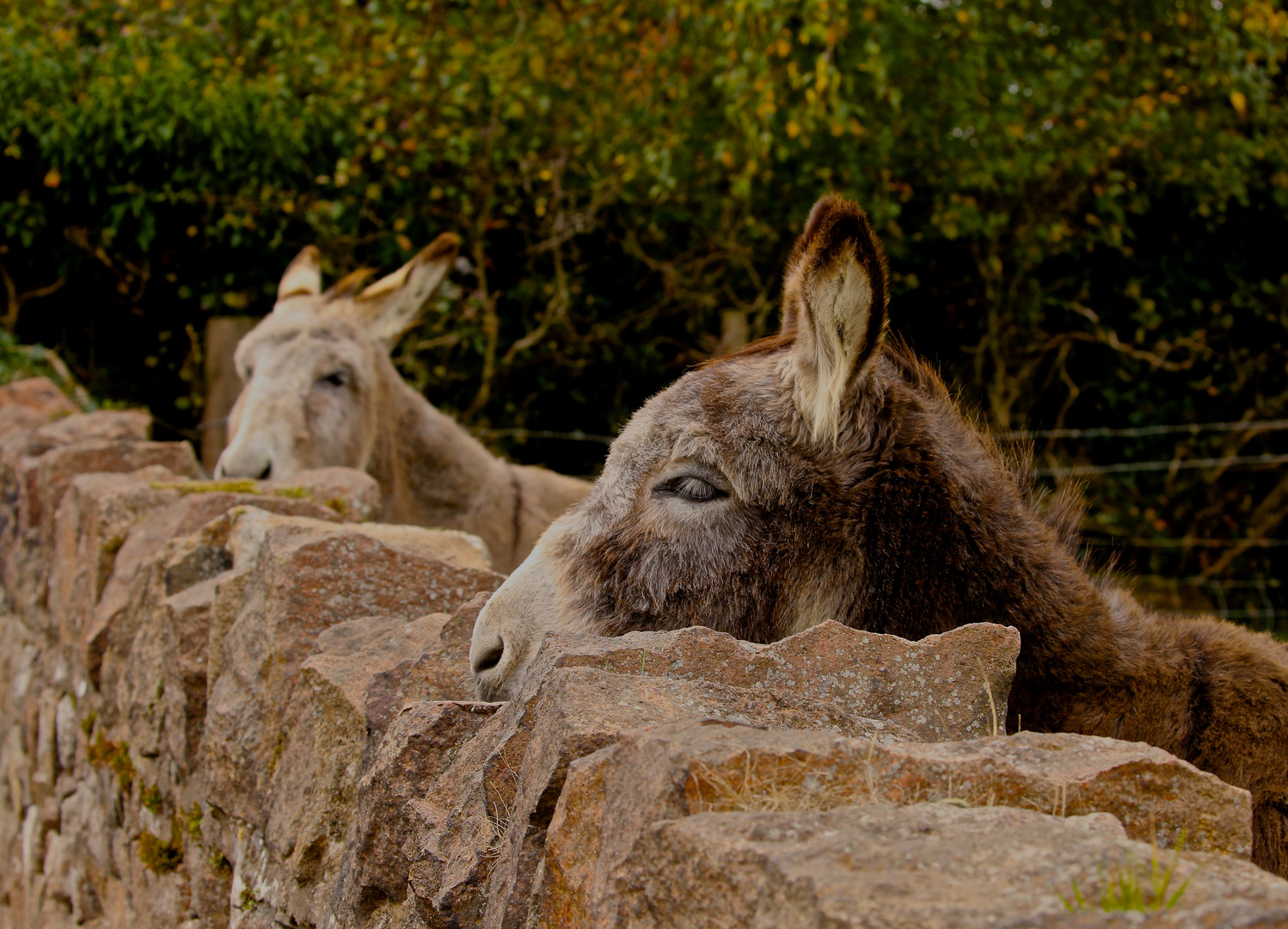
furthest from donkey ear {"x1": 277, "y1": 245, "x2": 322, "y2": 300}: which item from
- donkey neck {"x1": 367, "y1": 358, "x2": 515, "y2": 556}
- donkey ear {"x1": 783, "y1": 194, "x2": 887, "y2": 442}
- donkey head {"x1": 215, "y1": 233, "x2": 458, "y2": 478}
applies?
donkey ear {"x1": 783, "y1": 194, "x2": 887, "y2": 442}

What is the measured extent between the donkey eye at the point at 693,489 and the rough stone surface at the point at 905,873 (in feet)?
4.67

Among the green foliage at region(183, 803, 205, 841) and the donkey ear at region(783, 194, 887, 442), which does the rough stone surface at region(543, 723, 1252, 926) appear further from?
the green foliage at region(183, 803, 205, 841)

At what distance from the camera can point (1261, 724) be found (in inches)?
82.1

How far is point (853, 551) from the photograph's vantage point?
7.66ft

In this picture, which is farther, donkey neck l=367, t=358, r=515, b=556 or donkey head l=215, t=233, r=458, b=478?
donkey neck l=367, t=358, r=515, b=556

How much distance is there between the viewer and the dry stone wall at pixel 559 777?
3.11 ft

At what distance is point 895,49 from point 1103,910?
7.52 m

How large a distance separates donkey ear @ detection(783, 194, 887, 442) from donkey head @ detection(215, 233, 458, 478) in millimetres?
3846

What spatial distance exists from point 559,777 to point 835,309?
1355 millimetres

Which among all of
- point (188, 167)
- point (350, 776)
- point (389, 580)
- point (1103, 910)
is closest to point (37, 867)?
point (389, 580)

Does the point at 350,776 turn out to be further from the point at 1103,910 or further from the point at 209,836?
the point at 1103,910

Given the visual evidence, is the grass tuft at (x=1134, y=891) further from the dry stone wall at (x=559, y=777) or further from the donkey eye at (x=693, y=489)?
the donkey eye at (x=693, y=489)

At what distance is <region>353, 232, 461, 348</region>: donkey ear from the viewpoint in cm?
668

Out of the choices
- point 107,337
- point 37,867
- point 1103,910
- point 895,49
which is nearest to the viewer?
point 1103,910
